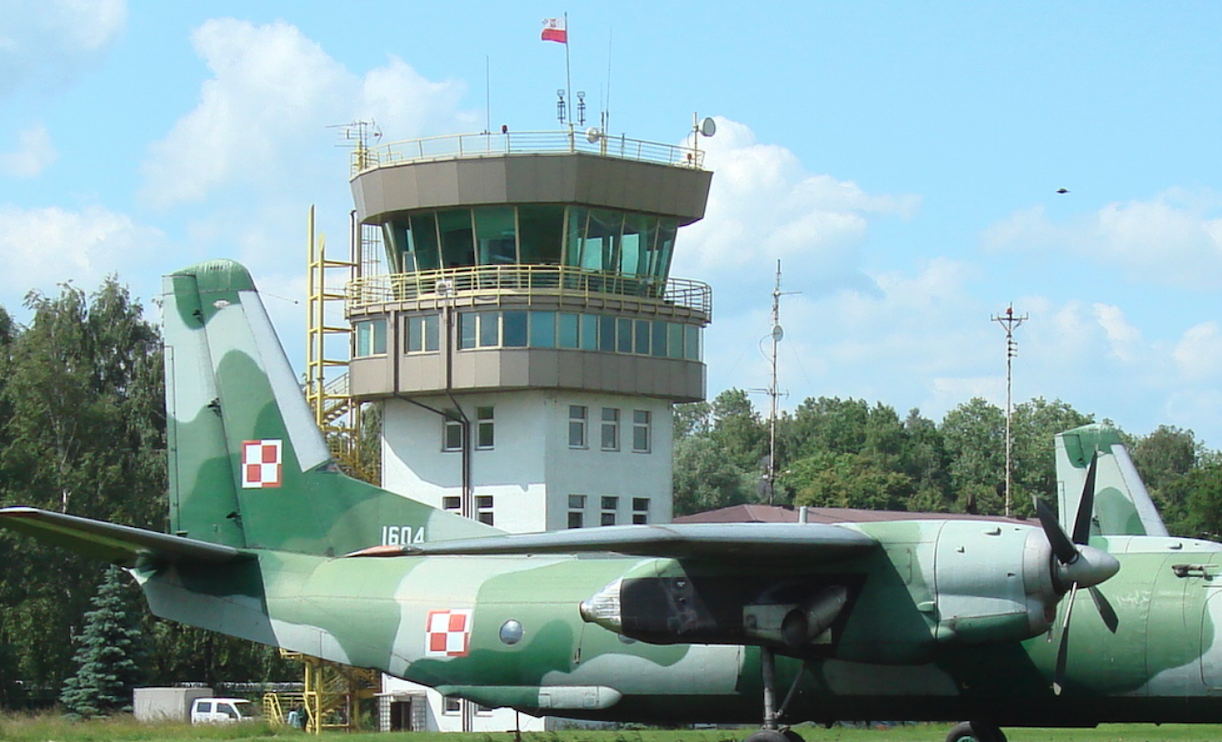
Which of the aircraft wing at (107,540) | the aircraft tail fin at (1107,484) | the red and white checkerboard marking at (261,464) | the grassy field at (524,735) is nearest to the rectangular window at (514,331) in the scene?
the grassy field at (524,735)

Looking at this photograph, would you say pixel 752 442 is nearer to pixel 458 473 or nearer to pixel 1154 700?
pixel 458 473

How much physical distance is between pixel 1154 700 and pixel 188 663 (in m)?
38.3

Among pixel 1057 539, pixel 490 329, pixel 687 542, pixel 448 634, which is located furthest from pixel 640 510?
pixel 1057 539

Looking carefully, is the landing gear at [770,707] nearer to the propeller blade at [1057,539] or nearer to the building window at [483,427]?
the propeller blade at [1057,539]

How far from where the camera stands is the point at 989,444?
98.4m

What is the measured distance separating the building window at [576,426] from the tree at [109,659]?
40.2 ft

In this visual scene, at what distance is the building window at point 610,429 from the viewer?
4066 centimetres

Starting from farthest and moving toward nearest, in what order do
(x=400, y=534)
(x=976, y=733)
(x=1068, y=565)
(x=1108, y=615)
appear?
1. (x=400, y=534)
2. (x=976, y=733)
3. (x=1108, y=615)
4. (x=1068, y=565)

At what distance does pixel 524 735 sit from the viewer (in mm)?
26500

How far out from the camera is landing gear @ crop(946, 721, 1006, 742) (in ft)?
63.0

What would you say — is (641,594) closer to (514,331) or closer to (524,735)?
(524,735)

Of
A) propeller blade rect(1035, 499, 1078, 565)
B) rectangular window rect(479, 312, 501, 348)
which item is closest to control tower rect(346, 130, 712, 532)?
rectangular window rect(479, 312, 501, 348)

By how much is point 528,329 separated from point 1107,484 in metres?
14.9

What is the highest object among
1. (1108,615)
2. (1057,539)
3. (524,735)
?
(1057,539)
